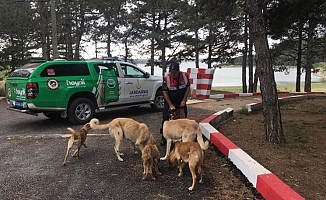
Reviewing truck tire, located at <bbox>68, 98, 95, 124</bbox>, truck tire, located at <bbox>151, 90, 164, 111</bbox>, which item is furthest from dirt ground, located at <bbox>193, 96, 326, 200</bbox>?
truck tire, located at <bbox>68, 98, 95, 124</bbox>

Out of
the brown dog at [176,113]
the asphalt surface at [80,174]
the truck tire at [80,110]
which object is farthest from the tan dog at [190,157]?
the truck tire at [80,110]

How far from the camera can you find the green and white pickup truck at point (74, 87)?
7.38m

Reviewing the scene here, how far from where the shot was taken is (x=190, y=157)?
3.92m

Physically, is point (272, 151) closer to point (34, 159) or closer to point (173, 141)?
point (173, 141)

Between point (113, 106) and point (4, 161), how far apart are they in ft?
13.7

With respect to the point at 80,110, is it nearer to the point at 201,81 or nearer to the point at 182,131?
the point at 182,131

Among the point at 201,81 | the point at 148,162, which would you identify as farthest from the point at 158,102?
the point at 148,162

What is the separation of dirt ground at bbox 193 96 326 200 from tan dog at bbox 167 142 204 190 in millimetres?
1156

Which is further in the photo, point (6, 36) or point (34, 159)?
point (6, 36)

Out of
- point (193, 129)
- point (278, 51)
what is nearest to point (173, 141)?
point (193, 129)

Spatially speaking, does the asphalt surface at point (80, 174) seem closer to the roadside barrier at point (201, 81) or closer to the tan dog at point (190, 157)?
the tan dog at point (190, 157)

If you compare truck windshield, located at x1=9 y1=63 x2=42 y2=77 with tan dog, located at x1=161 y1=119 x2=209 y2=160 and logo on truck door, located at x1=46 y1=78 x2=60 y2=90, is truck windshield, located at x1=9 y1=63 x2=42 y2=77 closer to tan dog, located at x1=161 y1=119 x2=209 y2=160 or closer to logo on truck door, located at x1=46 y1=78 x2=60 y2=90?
logo on truck door, located at x1=46 y1=78 x2=60 y2=90

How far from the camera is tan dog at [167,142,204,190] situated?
3849 mm

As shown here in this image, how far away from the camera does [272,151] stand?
17.3 ft
